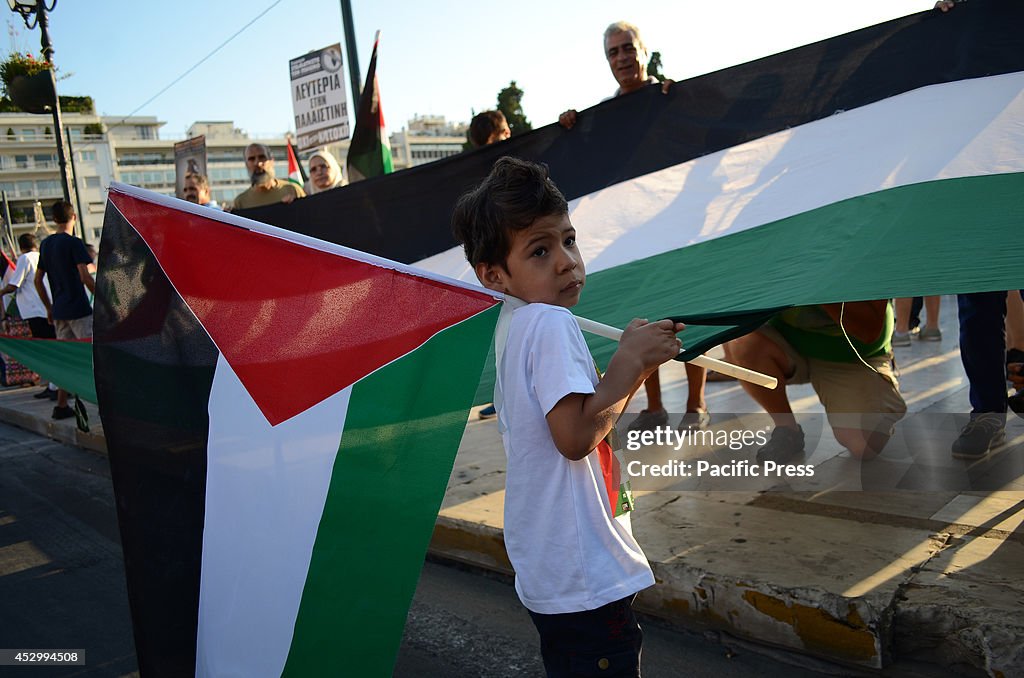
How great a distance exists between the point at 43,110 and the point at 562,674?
13.0m

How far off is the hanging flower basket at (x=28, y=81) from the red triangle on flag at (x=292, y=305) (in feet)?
35.5

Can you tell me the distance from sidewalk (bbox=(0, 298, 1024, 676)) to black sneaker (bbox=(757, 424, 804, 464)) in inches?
4.4

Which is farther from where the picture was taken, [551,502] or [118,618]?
[118,618]

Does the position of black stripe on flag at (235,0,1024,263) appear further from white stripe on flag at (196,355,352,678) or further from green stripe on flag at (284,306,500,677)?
white stripe on flag at (196,355,352,678)

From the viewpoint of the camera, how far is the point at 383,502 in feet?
6.65

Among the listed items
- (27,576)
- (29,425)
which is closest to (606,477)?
(27,576)

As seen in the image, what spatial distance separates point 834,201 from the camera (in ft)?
9.95

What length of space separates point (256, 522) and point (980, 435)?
11.2 feet

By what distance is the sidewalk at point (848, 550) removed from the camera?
2578 millimetres

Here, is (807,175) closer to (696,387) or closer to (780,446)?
(780,446)

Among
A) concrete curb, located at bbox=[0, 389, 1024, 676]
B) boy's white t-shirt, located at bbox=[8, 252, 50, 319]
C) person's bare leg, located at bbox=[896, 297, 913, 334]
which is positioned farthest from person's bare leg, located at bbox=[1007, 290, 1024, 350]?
boy's white t-shirt, located at bbox=[8, 252, 50, 319]

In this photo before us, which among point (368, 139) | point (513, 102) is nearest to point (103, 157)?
point (513, 102)

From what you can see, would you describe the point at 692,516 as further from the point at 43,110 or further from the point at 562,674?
the point at 43,110

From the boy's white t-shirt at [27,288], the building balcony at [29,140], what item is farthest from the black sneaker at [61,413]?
the building balcony at [29,140]
